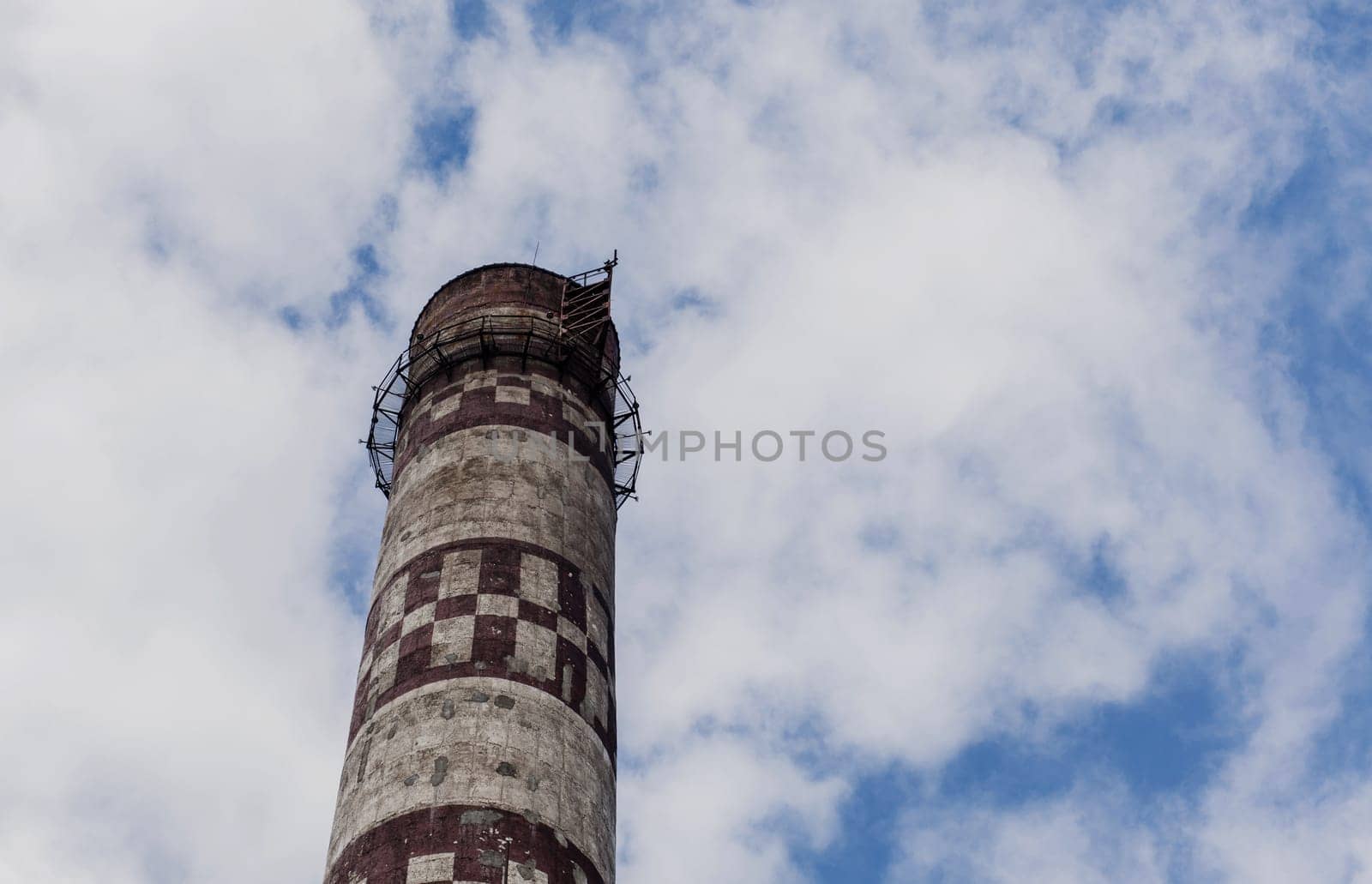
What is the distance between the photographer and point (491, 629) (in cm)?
3916

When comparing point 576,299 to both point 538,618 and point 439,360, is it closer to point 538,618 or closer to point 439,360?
point 439,360

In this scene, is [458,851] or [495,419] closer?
[458,851]

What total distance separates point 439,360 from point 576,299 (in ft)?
19.4

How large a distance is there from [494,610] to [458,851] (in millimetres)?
7528

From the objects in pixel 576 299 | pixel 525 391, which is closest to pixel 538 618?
pixel 525 391

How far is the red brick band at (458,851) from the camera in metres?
34.0

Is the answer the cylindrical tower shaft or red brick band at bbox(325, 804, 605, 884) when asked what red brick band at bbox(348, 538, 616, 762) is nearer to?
the cylindrical tower shaft

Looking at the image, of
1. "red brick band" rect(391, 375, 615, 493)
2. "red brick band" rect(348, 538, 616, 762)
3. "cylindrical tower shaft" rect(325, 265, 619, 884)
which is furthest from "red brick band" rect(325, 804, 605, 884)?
"red brick band" rect(391, 375, 615, 493)

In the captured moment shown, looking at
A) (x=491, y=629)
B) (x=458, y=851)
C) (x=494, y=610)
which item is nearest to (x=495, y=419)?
(x=494, y=610)

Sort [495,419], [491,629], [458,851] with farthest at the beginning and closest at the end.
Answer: [495,419] → [491,629] → [458,851]

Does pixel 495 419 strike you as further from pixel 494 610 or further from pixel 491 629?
pixel 491 629

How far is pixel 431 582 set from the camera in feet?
134

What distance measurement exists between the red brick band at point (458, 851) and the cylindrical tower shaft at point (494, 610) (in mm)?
43

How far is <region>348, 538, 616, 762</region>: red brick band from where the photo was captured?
127 ft
